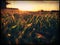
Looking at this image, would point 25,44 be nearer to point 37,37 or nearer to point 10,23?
point 37,37

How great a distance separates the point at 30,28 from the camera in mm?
1303

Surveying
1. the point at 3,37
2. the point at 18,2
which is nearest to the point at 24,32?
the point at 3,37

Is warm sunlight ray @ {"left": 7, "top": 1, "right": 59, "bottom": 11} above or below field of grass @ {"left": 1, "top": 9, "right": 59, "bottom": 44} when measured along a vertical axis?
above

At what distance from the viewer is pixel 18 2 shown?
1.34 m

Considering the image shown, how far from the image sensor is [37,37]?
1.28 meters

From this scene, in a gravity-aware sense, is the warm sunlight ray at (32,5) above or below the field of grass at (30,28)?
above

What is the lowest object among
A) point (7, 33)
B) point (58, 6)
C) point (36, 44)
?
point (36, 44)

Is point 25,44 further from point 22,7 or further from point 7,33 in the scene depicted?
point 22,7

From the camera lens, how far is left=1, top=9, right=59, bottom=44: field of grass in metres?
1.28

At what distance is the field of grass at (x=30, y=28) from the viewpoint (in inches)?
50.5

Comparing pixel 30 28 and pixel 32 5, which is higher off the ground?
pixel 32 5

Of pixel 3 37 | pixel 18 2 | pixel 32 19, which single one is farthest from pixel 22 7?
pixel 3 37

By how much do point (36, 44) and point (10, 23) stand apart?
14.9 inches

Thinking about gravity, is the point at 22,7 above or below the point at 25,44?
above
